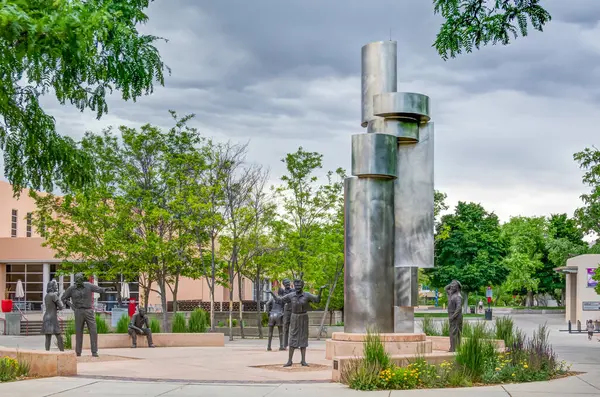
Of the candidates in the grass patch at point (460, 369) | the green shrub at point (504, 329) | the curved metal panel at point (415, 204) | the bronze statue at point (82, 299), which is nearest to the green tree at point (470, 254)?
the green shrub at point (504, 329)

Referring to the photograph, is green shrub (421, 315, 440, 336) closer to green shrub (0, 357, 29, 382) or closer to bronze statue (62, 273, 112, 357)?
bronze statue (62, 273, 112, 357)

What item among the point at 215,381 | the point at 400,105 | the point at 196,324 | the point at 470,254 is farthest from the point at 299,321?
the point at 470,254

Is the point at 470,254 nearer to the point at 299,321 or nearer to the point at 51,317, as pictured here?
the point at 51,317

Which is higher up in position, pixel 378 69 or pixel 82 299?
pixel 378 69

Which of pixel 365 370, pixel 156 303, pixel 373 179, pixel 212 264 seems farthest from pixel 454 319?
pixel 156 303

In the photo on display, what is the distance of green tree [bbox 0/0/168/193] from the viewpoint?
8.76m

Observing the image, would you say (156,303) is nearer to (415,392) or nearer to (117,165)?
(117,165)

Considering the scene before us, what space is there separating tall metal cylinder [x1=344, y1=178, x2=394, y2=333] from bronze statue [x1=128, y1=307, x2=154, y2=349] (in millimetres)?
7995

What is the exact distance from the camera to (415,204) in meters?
A: 19.0

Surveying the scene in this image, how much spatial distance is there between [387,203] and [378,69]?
9.97 feet

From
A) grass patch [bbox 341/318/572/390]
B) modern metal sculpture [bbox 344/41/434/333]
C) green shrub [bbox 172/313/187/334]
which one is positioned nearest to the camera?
grass patch [bbox 341/318/572/390]

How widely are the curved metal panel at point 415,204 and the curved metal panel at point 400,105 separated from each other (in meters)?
0.62

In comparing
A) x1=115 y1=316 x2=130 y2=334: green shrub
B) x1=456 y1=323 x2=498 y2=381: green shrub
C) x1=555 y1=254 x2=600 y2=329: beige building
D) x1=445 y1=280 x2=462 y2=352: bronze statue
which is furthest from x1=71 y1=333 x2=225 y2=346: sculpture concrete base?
x1=555 y1=254 x2=600 y2=329: beige building

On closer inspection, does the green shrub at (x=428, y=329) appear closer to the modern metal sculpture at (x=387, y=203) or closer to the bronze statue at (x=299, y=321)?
the modern metal sculpture at (x=387, y=203)
